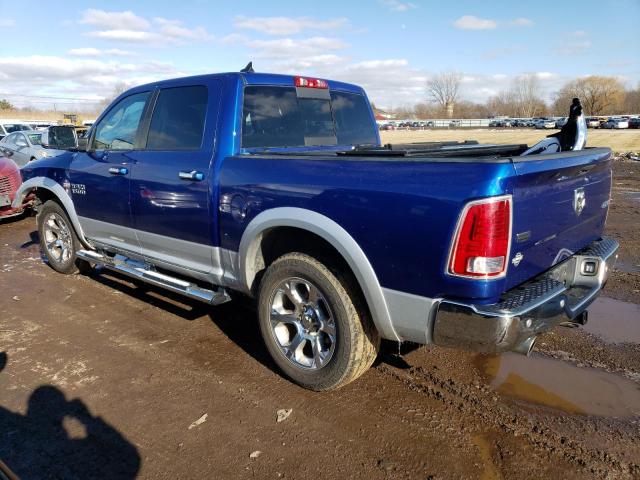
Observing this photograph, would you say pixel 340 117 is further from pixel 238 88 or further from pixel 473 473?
pixel 473 473

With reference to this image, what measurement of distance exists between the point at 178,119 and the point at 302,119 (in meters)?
1.04

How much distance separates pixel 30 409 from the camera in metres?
3.15

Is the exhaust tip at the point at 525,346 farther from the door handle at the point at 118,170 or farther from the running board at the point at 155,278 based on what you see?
the door handle at the point at 118,170

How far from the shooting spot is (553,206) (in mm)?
2771

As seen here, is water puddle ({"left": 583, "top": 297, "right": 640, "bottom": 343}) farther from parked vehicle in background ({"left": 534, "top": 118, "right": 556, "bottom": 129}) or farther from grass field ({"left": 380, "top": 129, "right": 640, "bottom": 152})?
parked vehicle in background ({"left": 534, "top": 118, "right": 556, "bottom": 129})

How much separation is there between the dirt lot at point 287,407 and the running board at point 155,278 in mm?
456

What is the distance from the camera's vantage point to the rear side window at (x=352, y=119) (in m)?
4.61

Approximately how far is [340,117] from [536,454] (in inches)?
126

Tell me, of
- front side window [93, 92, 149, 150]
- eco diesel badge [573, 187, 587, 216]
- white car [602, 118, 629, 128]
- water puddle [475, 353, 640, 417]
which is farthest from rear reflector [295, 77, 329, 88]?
white car [602, 118, 629, 128]

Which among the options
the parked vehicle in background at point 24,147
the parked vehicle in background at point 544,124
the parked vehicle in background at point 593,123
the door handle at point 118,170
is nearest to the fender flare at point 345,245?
the door handle at point 118,170

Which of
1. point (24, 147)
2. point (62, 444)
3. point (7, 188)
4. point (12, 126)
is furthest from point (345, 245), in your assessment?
point (12, 126)

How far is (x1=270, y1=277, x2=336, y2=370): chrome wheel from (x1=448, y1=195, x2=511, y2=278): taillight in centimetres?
98

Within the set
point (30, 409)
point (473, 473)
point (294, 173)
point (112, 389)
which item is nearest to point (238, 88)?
point (294, 173)

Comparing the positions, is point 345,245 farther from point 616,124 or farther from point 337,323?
point 616,124
